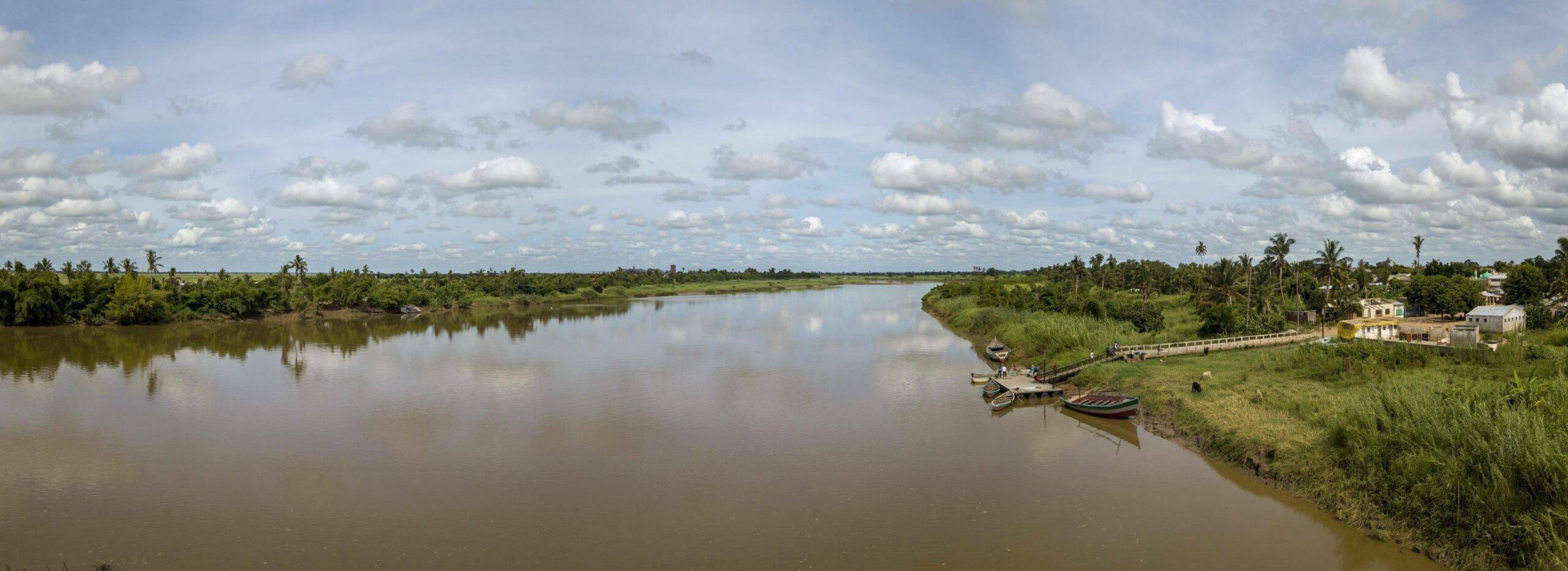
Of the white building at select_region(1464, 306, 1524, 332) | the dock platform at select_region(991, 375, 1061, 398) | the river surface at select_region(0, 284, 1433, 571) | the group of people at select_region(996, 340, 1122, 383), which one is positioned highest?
the white building at select_region(1464, 306, 1524, 332)

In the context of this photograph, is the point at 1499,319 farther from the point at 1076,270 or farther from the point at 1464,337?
the point at 1076,270

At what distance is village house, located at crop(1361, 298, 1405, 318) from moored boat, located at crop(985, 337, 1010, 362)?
27.4m

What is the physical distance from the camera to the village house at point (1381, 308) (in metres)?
53.2

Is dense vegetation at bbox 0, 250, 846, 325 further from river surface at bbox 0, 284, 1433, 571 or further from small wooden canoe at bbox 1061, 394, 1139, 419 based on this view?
small wooden canoe at bbox 1061, 394, 1139, 419

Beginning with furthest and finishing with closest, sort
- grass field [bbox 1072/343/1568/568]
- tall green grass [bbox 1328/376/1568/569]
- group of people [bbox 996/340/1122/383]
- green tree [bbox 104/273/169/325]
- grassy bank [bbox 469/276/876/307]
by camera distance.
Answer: grassy bank [bbox 469/276/876/307] → green tree [bbox 104/273/169/325] → group of people [bbox 996/340/1122/383] → grass field [bbox 1072/343/1568/568] → tall green grass [bbox 1328/376/1568/569]

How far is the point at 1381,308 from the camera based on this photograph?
2147 inches

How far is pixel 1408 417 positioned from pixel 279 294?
91.5 meters

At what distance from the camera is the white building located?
132ft

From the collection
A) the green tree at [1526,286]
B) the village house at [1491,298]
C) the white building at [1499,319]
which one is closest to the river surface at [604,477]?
the white building at [1499,319]

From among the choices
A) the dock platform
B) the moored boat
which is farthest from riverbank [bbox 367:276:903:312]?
the dock platform

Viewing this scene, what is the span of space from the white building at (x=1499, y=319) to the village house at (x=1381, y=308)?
9482 mm

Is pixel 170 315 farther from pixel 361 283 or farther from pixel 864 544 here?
pixel 864 544

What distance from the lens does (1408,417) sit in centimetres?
1772

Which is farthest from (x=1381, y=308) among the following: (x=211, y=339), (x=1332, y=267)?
(x=211, y=339)
